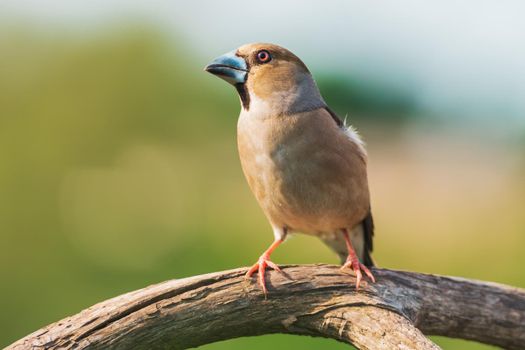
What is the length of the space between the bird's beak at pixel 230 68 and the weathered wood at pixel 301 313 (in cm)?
103

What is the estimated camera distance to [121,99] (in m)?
10.3

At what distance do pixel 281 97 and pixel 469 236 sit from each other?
465 centimetres

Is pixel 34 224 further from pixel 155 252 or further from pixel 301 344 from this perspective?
pixel 301 344

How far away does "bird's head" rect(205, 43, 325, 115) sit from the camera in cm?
445

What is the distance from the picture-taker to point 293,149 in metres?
4.27

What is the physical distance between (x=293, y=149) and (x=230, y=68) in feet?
1.79

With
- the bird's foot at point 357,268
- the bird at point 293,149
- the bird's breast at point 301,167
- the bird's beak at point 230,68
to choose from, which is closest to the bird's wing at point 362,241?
the bird at point 293,149

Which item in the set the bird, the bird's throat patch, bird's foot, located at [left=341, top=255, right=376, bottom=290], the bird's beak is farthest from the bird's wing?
the bird's beak

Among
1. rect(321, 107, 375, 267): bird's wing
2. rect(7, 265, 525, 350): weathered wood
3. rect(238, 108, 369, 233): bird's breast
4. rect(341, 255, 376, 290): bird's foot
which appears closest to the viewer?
rect(7, 265, 525, 350): weathered wood

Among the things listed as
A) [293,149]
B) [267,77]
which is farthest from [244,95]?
[293,149]

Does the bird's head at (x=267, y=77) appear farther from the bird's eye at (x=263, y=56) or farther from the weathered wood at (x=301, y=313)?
the weathered wood at (x=301, y=313)

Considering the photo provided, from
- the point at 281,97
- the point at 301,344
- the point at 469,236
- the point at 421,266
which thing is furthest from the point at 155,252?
the point at 281,97

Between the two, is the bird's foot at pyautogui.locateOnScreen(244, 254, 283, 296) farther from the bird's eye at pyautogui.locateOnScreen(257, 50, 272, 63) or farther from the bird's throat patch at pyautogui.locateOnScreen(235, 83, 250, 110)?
the bird's eye at pyautogui.locateOnScreen(257, 50, 272, 63)

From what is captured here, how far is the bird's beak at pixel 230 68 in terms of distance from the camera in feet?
14.6
